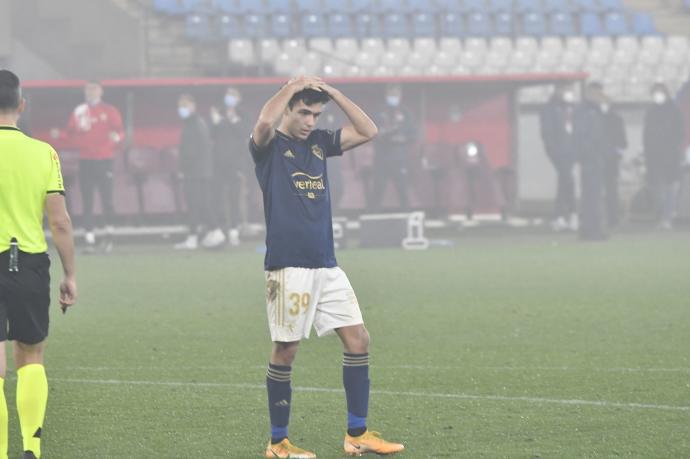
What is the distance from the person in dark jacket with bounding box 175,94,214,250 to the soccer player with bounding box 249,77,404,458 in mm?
14925

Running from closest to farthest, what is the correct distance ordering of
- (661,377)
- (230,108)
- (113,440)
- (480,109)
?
(113,440)
(661,377)
(230,108)
(480,109)

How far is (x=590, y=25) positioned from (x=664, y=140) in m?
9.36

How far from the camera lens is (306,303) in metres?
6.65

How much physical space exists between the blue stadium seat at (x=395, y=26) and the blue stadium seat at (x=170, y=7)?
443 centimetres

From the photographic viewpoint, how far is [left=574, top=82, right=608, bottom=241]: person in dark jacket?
72.1 ft

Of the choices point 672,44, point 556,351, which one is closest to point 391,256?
point 556,351

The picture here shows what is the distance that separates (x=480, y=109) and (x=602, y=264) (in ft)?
25.2

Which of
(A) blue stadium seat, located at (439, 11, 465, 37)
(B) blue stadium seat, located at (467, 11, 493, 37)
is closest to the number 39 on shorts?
(A) blue stadium seat, located at (439, 11, 465, 37)

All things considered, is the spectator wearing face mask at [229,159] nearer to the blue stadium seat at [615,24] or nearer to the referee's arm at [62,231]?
the blue stadium seat at [615,24]

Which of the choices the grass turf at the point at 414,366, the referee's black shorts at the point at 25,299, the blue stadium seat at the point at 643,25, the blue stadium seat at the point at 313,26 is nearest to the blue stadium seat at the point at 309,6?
the blue stadium seat at the point at 313,26

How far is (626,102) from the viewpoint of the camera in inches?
1151

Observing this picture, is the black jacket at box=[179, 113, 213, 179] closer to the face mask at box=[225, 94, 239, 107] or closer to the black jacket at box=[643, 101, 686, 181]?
the face mask at box=[225, 94, 239, 107]

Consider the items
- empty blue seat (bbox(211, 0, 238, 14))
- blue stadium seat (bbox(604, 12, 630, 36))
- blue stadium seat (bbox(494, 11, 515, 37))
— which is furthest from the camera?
blue stadium seat (bbox(604, 12, 630, 36))

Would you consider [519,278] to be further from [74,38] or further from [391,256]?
[74,38]
